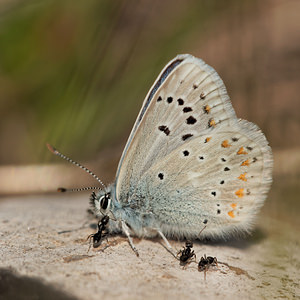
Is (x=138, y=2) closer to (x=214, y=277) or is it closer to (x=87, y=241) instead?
(x=87, y=241)

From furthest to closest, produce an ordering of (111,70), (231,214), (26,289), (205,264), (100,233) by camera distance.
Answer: (111,70) → (231,214) → (100,233) → (205,264) → (26,289)

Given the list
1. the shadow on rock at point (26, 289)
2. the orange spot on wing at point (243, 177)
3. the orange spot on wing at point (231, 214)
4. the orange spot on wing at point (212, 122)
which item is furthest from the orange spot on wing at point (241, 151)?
the shadow on rock at point (26, 289)

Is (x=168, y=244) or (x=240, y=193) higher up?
(x=240, y=193)

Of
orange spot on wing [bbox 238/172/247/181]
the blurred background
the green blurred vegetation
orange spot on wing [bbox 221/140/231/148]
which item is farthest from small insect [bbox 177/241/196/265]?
the green blurred vegetation

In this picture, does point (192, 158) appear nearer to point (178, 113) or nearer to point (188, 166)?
point (188, 166)

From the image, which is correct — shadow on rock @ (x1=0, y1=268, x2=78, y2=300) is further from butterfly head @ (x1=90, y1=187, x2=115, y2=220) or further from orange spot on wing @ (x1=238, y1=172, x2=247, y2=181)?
orange spot on wing @ (x1=238, y1=172, x2=247, y2=181)

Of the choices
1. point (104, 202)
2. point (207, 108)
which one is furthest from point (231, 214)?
point (104, 202)
